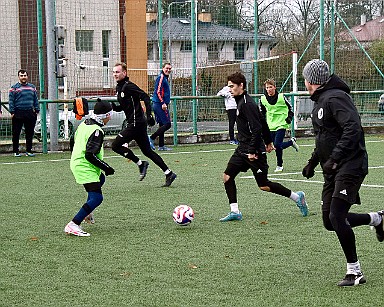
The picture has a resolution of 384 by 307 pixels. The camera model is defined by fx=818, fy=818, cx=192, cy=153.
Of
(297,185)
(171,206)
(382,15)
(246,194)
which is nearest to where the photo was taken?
(171,206)

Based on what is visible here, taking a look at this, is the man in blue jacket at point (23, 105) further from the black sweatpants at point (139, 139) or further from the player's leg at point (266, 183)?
the player's leg at point (266, 183)

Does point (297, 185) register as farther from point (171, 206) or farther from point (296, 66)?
point (296, 66)

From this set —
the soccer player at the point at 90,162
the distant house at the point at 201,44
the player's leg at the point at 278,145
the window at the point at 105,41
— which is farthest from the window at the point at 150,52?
the soccer player at the point at 90,162

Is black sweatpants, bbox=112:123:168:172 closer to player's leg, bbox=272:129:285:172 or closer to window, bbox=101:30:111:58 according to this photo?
player's leg, bbox=272:129:285:172

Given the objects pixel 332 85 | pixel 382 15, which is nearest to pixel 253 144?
pixel 332 85

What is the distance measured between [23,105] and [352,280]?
1329cm

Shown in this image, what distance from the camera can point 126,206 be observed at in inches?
434

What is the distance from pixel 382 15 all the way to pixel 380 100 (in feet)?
11.1

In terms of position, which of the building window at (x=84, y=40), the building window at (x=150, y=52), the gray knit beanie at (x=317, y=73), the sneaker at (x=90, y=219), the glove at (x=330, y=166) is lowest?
the sneaker at (x=90, y=219)

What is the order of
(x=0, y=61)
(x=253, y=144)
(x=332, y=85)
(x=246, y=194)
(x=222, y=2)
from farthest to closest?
(x=222, y=2) → (x=0, y=61) → (x=246, y=194) → (x=253, y=144) → (x=332, y=85)

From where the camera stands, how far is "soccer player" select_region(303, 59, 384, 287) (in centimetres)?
638

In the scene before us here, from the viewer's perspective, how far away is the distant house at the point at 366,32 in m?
24.0

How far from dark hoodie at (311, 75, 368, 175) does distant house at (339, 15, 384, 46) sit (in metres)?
17.8

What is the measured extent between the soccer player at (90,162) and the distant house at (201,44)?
12.2 meters
